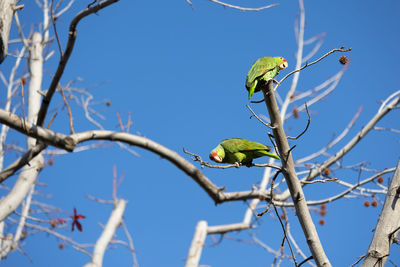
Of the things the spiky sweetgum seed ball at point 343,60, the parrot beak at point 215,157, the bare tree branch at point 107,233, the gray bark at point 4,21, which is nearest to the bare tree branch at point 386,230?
the spiky sweetgum seed ball at point 343,60

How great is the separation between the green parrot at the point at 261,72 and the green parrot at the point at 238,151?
1.41 ft

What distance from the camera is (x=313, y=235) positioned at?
1.52 meters

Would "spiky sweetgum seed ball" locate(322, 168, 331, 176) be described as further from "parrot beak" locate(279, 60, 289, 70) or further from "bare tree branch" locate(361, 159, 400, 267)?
"bare tree branch" locate(361, 159, 400, 267)

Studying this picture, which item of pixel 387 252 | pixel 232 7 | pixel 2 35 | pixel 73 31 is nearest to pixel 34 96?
pixel 73 31

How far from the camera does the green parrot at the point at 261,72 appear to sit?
1.94m

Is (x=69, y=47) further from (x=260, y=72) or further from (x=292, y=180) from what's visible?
(x=292, y=180)

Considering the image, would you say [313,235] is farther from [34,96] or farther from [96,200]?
[96,200]

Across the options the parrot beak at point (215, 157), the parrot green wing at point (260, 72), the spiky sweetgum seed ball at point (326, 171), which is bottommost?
the parrot beak at point (215, 157)

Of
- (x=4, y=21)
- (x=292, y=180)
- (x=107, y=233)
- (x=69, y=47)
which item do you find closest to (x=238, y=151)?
(x=292, y=180)

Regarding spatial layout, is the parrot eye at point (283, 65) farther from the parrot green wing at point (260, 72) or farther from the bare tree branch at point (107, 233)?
the bare tree branch at point (107, 233)

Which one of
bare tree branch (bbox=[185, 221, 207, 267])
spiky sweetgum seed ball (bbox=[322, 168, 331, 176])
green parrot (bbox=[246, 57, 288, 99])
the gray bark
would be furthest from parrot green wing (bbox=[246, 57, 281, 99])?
bare tree branch (bbox=[185, 221, 207, 267])

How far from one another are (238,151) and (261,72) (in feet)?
2.02

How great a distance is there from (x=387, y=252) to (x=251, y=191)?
277 cm

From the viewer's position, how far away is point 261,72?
76.8 inches
